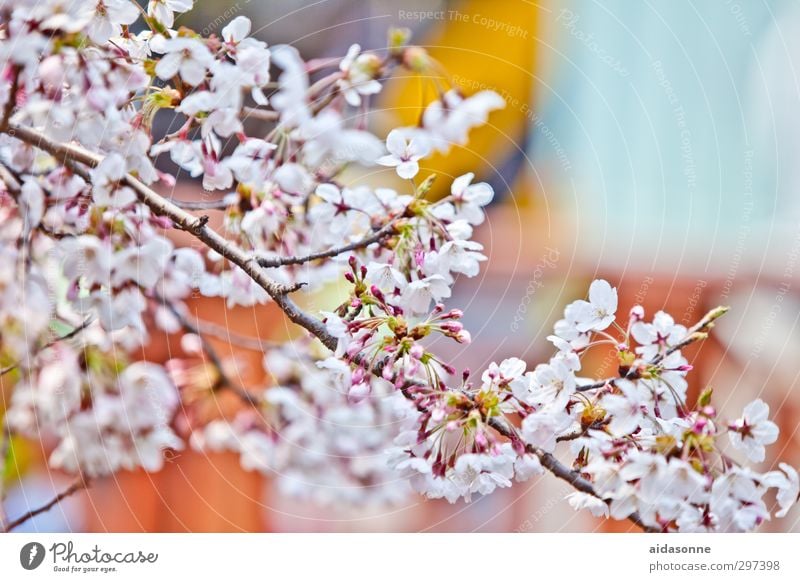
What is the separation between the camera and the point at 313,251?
73cm

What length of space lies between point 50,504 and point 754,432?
2.32 ft

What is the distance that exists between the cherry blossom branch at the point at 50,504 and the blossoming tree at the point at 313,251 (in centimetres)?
12

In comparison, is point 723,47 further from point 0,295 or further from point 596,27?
point 0,295

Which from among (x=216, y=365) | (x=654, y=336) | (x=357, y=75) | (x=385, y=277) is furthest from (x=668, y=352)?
(x=216, y=365)

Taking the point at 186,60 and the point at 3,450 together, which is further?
the point at 3,450

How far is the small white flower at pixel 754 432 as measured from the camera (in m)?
0.66

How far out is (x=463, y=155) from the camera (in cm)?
79

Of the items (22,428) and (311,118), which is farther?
(22,428)

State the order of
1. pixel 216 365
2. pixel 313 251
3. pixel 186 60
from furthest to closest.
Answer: pixel 216 365
pixel 313 251
pixel 186 60

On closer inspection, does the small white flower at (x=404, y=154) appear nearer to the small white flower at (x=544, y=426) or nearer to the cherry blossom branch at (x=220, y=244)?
the cherry blossom branch at (x=220, y=244)

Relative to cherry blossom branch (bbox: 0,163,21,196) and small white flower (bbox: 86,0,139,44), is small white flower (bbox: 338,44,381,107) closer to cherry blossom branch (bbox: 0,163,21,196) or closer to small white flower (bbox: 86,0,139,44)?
small white flower (bbox: 86,0,139,44)

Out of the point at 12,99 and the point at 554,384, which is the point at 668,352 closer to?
the point at 554,384

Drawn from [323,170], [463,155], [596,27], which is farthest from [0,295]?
[596,27]
